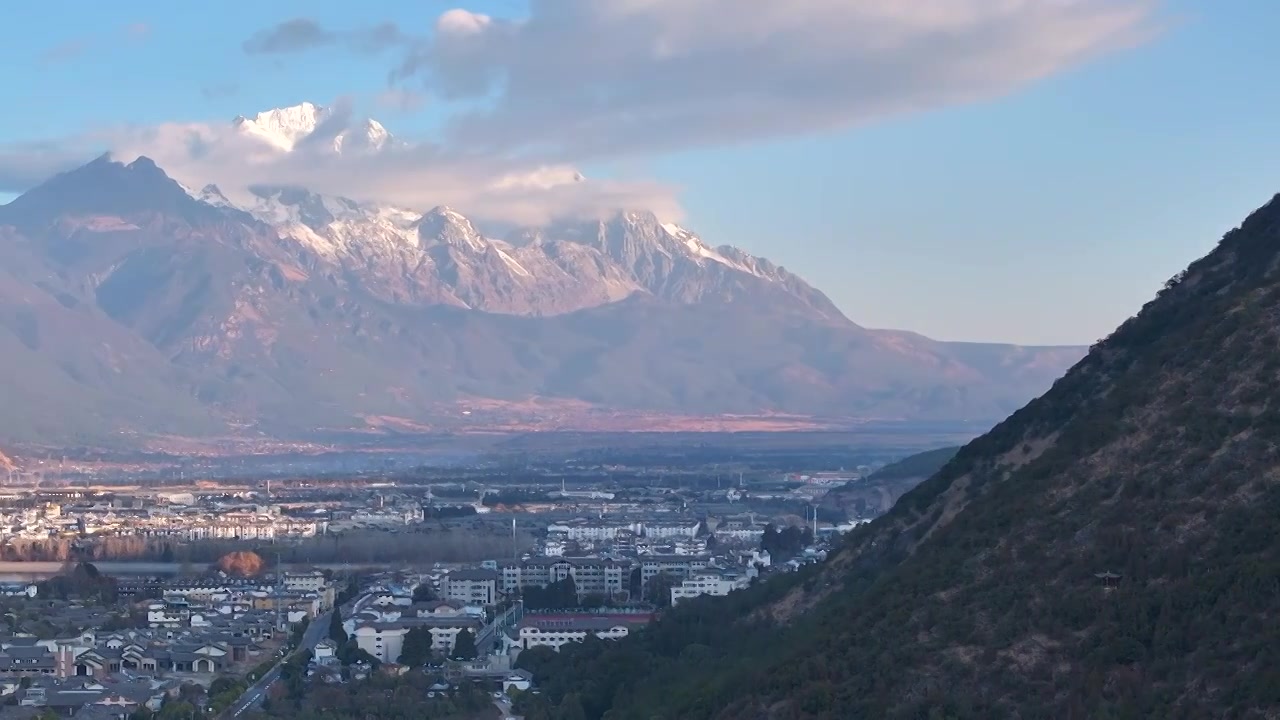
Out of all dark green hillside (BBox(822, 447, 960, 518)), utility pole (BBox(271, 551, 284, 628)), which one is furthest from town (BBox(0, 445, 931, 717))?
dark green hillside (BBox(822, 447, 960, 518))

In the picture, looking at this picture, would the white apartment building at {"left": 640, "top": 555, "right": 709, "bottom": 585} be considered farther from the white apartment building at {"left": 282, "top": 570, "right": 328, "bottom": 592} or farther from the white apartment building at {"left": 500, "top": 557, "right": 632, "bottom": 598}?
the white apartment building at {"left": 282, "top": 570, "right": 328, "bottom": 592}

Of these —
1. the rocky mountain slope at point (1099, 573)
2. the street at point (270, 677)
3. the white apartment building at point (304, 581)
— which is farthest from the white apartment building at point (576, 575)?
the rocky mountain slope at point (1099, 573)

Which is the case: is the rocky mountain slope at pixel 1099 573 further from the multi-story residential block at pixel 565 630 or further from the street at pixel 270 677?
the multi-story residential block at pixel 565 630

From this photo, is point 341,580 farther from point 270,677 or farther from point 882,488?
point 882,488

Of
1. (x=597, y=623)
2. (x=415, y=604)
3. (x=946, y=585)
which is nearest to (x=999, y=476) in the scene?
(x=946, y=585)

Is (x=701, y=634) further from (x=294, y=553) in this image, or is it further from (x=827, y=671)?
(x=294, y=553)

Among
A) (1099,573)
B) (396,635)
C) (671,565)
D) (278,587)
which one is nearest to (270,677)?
(396,635)
